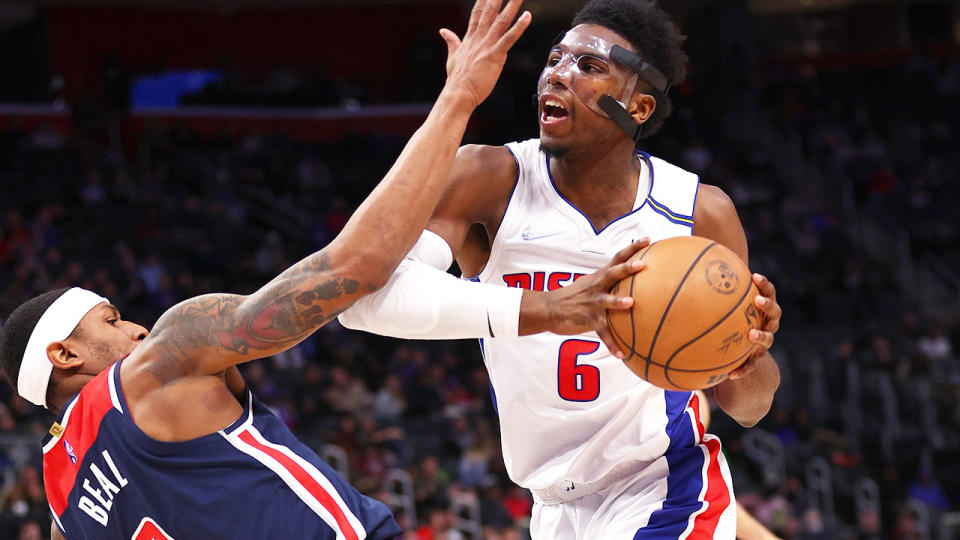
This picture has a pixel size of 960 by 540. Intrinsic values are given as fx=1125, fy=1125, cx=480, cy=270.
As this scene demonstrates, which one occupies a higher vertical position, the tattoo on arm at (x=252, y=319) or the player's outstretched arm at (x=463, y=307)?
the tattoo on arm at (x=252, y=319)

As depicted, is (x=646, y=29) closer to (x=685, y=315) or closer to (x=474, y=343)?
(x=685, y=315)

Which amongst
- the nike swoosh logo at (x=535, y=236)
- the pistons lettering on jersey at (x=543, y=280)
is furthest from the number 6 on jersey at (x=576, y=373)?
the nike swoosh logo at (x=535, y=236)

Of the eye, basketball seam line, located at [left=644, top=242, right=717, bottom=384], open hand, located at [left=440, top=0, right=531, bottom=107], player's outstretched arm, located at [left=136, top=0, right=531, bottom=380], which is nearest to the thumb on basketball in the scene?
open hand, located at [left=440, top=0, right=531, bottom=107]

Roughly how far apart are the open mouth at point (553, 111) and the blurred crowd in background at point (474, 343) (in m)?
6.22

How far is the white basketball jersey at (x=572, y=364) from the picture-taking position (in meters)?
3.59

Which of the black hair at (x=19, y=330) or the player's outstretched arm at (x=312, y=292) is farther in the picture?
the black hair at (x=19, y=330)

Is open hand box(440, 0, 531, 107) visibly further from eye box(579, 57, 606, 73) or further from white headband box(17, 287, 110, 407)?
white headband box(17, 287, 110, 407)

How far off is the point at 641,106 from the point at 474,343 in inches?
399

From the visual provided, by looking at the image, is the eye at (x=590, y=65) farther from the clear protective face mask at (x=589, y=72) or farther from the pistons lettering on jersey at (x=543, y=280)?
the pistons lettering on jersey at (x=543, y=280)

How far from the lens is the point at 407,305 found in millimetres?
3064

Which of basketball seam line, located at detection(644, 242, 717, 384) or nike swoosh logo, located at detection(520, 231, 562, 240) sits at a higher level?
basketball seam line, located at detection(644, 242, 717, 384)

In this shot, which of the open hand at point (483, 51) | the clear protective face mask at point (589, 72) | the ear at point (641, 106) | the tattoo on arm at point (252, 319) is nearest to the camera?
the tattoo on arm at point (252, 319)

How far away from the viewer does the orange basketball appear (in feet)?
9.48

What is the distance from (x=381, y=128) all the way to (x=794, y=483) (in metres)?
10.4
